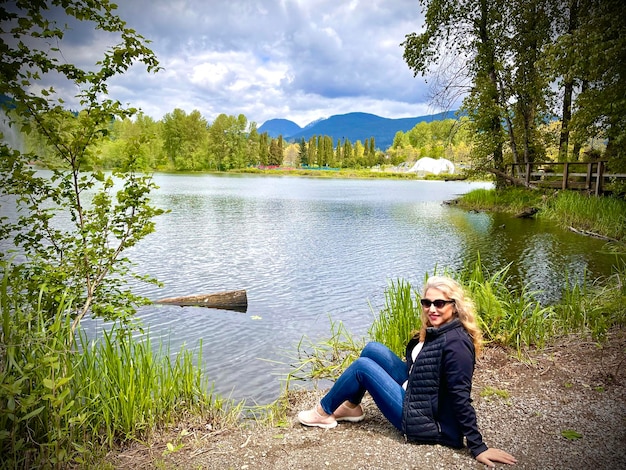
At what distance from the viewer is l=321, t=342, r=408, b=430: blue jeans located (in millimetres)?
3395

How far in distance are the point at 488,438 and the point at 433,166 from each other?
323 ft

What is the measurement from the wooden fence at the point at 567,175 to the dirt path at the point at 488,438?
1471cm

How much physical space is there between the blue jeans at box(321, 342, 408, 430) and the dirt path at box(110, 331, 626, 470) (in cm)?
22

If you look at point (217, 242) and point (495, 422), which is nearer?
point (495, 422)

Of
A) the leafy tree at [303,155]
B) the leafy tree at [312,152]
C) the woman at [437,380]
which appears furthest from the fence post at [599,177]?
the leafy tree at [303,155]

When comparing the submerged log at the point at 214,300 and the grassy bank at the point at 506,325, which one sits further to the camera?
the submerged log at the point at 214,300

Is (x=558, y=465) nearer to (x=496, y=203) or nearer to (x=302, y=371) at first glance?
(x=302, y=371)

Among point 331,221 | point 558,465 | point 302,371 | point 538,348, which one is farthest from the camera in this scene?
point 331,221

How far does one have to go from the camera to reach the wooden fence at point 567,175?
17984 millimetres

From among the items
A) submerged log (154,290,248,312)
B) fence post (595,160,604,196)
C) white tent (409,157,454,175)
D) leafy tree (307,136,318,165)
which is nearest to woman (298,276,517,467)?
submerged log (154,290,248,312)

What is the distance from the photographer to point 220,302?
8461 millimetres

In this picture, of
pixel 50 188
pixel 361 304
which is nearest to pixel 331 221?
pixel 361 304

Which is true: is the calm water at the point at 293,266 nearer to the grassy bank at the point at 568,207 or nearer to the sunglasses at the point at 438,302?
the grassy bank at the point at 568,207

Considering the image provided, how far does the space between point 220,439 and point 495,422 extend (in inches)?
85.3
